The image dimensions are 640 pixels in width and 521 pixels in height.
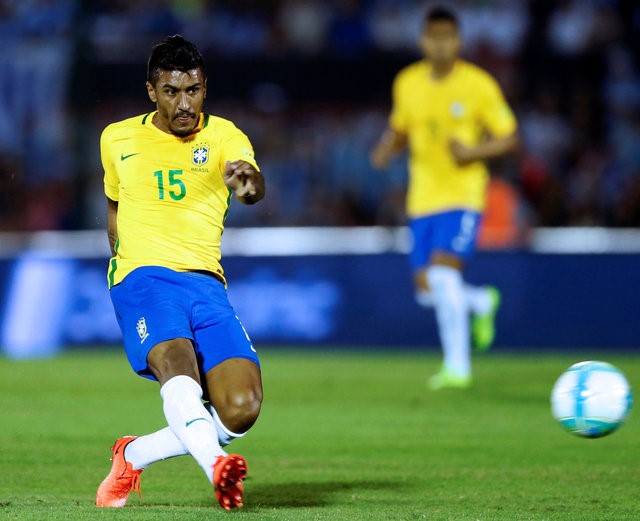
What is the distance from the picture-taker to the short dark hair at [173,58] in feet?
18.8

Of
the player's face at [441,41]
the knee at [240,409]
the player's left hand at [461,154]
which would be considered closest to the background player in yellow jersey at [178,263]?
the knee at [240,409]

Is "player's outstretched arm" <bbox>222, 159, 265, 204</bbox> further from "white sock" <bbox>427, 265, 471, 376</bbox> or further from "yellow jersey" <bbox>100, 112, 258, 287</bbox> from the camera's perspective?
"white sock" <bbox>427, 265, 471, 376</bbox>

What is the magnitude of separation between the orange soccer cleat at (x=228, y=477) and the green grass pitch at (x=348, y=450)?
311mm

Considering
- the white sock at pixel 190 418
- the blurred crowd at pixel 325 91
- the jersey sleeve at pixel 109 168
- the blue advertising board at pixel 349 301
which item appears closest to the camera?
the white sock at pixel 190 418

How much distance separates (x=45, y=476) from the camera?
666 cm

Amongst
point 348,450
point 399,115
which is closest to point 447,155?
point 399,115

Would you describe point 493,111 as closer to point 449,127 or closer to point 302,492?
point 449,127

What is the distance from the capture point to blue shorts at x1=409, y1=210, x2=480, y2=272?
35.8 feet

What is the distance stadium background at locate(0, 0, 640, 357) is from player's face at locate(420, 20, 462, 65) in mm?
3461

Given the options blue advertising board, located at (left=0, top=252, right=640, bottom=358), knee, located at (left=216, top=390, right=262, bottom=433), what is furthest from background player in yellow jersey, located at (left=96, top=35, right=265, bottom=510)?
blue advertising board, located at (left=0, top=252, right=640, bottom=358)

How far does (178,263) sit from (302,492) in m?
1.27

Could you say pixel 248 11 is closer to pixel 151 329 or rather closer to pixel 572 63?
pixel 572 63

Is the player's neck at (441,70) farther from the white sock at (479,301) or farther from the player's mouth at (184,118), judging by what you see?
the player's mouth at (184,118)

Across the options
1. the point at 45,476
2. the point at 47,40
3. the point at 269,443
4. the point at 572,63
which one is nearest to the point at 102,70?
the point at 47,40
